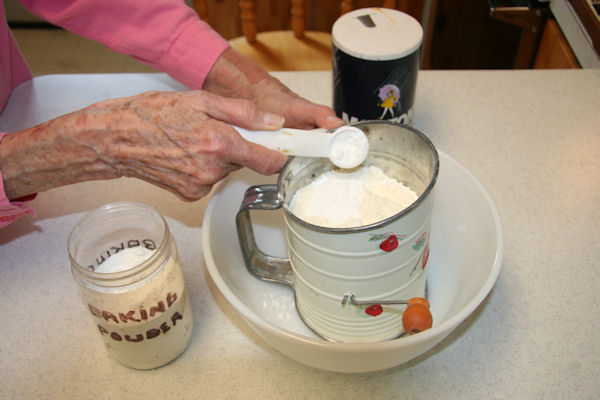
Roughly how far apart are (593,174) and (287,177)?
1.58 ft

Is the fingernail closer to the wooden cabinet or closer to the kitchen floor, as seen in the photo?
the wooden cabinet

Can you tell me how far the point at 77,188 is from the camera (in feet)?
2.73

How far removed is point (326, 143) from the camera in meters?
0.59

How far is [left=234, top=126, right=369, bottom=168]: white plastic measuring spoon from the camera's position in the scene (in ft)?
1.93

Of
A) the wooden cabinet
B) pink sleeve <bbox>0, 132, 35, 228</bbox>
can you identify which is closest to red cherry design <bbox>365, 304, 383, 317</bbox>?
pink sleeve <bbox>0, 132, 35, 228</bbox>

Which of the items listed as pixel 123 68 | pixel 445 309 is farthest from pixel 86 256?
pixel 123 68

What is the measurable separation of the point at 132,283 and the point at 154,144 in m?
0.17

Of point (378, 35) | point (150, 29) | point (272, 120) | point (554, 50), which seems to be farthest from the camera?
point (554, 50)

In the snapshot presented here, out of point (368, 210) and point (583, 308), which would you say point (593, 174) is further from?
point (368, 210)

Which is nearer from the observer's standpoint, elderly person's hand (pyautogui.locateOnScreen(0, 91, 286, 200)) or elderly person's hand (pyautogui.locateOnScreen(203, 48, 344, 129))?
elderly person's hand (pyautogui.locateOnScreen(0, 91, 286, 200))

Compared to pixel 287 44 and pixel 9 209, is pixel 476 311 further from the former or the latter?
pixel 287 44

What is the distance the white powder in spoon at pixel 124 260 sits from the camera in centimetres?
58

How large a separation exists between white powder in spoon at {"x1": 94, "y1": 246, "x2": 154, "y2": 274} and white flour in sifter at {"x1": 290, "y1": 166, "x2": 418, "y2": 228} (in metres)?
0.18

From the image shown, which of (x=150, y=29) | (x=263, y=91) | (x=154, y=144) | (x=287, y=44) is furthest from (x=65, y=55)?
(x=154, y=144)
